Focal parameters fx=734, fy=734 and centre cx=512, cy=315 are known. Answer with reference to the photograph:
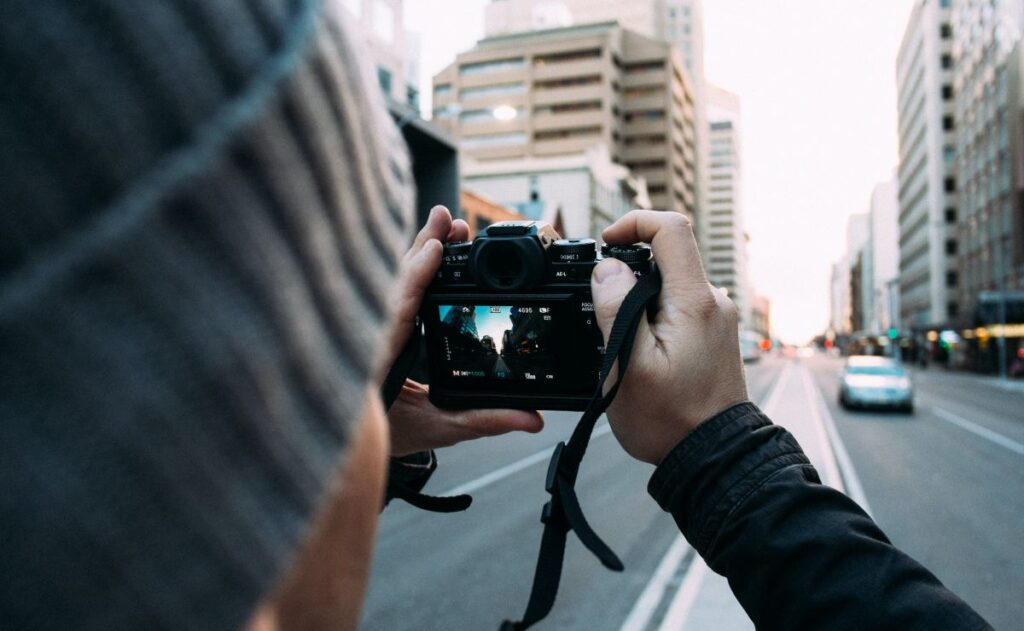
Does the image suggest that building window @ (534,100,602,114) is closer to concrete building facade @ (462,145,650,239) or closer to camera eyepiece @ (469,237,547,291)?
concrete building facade @ (462,145,650,239)

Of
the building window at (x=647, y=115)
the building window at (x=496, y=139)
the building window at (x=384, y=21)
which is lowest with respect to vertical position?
the building window at (x=384, y=21)

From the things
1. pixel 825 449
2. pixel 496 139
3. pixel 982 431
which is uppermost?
pixel 496 139

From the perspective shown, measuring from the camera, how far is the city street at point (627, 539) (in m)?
4.61

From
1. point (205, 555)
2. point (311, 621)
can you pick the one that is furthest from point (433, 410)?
point (205, 555)

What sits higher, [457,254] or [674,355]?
[457,254]

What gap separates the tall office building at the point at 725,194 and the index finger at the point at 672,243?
532 ft

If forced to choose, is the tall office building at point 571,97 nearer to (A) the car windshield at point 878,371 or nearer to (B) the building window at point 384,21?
(B) the building window at point 384,21

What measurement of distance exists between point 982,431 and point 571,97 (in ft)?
240

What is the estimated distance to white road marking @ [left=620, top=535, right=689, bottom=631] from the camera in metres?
4.40

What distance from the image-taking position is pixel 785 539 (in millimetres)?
1126

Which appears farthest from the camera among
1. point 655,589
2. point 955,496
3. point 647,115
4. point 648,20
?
point 648,20

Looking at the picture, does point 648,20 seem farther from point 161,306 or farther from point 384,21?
point 161,306

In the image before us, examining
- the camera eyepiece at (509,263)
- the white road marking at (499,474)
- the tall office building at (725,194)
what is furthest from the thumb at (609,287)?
the tall office building at (725,194)

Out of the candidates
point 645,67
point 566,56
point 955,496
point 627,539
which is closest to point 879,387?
point 955,496
